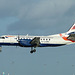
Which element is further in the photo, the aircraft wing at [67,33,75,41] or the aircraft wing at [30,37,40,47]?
the aircraft wing at [67,33,75,41]

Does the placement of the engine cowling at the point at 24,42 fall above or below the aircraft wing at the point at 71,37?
below

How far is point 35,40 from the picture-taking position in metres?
84.6

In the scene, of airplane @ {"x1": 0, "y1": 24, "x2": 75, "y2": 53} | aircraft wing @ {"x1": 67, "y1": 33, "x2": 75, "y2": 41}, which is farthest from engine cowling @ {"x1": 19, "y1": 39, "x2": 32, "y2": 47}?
aircraft wing @ {"x1": 67, "y1": 33, "x2": 75, "y2": 41}

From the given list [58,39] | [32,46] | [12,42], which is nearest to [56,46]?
[58,39]

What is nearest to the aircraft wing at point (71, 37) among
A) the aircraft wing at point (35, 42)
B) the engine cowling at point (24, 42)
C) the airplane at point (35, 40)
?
the airplane at point (35, 40)

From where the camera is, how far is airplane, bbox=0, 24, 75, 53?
85.0 metres

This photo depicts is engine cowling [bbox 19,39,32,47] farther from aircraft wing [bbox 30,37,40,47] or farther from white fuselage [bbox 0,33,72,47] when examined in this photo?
white fuselage [bbox 0,33,72,47]

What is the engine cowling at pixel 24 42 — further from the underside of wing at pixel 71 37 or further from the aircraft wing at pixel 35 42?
the underside of wing at pixel 71 37

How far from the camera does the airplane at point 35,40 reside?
279 feet

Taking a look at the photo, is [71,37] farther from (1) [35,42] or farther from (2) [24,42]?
(2) [24,42]

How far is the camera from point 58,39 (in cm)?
8888

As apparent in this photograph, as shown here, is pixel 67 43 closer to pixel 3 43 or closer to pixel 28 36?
pixel 28 36

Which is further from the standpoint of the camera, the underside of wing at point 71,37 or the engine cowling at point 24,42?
the underside of wing at point 71,37

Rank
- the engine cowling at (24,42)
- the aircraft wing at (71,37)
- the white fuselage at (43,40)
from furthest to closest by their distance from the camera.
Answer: the aircraft wing at (71,37) → the white fuselage at (43,40) → the engine cowling at (24,42)
